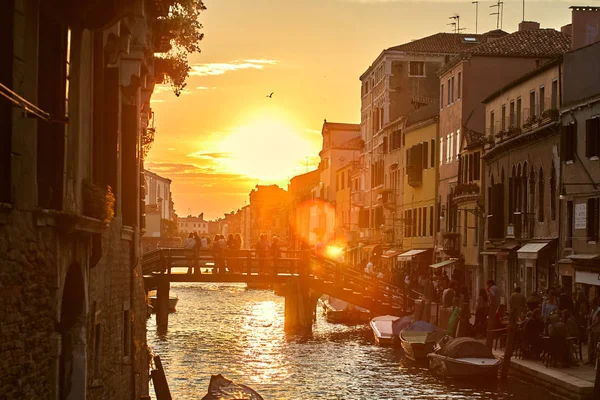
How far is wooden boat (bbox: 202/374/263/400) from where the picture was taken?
74.3 ft

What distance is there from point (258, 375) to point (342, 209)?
2263 inches

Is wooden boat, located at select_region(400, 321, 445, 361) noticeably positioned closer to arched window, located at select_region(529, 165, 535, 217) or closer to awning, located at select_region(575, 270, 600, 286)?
awning, located at select_region(575, 270, 600, 286)

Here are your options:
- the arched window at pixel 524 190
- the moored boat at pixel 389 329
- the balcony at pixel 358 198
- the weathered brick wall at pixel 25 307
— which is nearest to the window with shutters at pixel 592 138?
the arched window at pixel 524 190

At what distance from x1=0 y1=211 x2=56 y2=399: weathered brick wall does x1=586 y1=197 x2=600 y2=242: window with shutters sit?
24182 millimetres

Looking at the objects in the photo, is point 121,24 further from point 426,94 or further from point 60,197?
point 426,94

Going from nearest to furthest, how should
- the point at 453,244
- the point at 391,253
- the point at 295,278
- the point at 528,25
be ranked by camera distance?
1. the point at 295,278
2. the point at 453,244
3. the point at 528,25
4. the point at 391,253

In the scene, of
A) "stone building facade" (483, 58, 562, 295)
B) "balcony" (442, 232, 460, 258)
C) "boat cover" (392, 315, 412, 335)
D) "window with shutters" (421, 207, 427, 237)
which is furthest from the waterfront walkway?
"window with shutters" (421, 207, 427, 237)

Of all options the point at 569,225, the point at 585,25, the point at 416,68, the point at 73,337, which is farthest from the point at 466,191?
the point at 73,337

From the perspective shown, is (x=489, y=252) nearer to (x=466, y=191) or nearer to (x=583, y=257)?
(x=466, y=191)

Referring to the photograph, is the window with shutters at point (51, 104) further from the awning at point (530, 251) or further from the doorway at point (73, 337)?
the awning at point (530, 251)

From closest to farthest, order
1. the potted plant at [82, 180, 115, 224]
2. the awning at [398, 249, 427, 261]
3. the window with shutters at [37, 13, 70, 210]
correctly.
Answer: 1. the window with shutters at [37, 13, 70, 210]
2. the potted plant at [82, 180, 115, 224]
3. the awning at [398, 249, 427, 261]

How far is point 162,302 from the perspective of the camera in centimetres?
4659

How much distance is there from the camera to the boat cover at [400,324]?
4072 centimetres

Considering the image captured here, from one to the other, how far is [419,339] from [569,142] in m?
7.78
